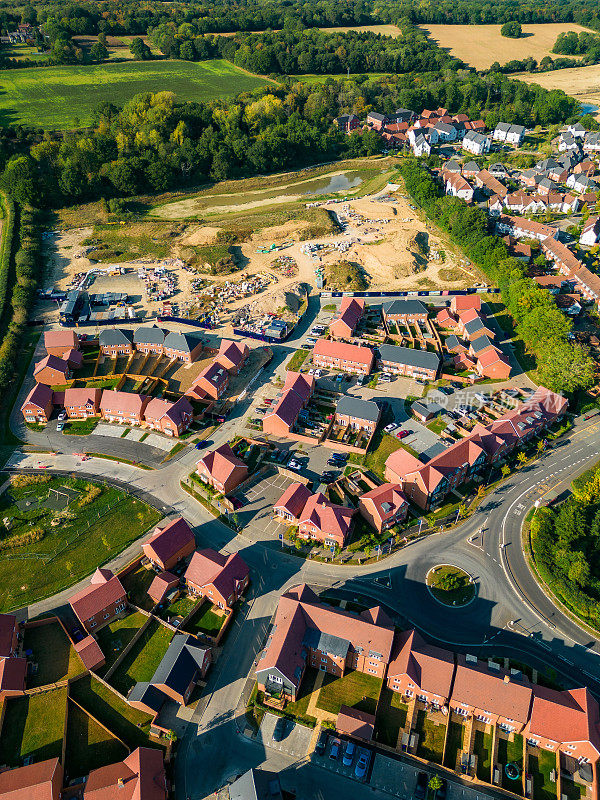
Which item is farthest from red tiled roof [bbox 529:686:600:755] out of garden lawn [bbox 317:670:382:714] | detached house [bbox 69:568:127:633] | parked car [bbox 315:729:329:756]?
detached house [bbox 69:568:127:633]

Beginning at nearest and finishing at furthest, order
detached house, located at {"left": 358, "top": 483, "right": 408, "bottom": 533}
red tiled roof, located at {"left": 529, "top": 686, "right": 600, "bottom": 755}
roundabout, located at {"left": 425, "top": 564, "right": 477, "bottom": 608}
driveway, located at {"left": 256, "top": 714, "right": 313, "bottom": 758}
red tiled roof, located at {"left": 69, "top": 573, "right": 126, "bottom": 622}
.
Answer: red tiled roof, located at {"left": 529, "top": 686, "right": 600, "bottom": 755}
driveway, located at {"left": 256, "top": 714, "right": 313, "bottom": 758}
red tiled roof, located at {"left": 69, "top": 573, "right": 126, "bottom": 622}
roundabout, located at {"left": 425, "top": 564, "right": 477, "bottom": 608}
detached house, located at {"left": 358, "top": 483, "right": 408, "bottom": 533}

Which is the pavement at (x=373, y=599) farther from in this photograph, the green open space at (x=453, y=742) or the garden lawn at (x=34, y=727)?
the garden lawn at (x=34, y=727)

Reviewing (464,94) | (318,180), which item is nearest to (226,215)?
(318,180)

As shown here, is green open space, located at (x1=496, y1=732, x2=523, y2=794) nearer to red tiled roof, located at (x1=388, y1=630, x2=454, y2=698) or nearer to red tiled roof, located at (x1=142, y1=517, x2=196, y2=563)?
red tiled roof, located at (x1=388, y1=630, x2=454, y2=698)

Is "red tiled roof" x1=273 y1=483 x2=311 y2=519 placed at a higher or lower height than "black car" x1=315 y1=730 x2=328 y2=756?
higher

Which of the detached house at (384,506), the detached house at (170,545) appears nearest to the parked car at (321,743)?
the detached house at (384,506)

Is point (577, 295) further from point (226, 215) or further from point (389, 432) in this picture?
point (226, 215)

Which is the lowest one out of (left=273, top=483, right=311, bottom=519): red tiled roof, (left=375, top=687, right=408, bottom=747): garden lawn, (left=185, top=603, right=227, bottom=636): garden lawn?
(left=375, top=687, right=408, bottom=747): garden lawn
